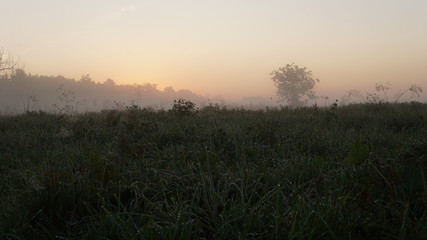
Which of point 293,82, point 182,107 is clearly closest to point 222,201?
point 182,107

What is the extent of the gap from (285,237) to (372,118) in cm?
766

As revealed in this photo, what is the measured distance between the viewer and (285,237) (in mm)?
2025

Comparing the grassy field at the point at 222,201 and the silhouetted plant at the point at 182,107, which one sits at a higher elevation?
the silhouetted plant at the point at 182,107

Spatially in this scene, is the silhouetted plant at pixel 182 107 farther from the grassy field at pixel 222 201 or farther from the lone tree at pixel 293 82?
the lone tree at pixel 293 82

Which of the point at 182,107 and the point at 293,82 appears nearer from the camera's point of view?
the point at 182,107

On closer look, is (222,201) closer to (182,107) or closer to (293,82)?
(182,107)

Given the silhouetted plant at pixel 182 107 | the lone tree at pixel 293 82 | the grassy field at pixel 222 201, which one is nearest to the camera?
the grassy field at pixel 222 201

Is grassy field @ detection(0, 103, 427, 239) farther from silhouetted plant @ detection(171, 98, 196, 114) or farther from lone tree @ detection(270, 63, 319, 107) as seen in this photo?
lone tree @ detection(270, 63, 319, 107)

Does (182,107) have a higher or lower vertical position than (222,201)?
higher

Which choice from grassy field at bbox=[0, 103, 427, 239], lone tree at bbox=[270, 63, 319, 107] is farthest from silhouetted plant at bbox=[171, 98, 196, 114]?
lone tree at bbox=[270, 63, 319, 107]

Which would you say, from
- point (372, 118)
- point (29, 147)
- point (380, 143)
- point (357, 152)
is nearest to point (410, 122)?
point (372, 118)

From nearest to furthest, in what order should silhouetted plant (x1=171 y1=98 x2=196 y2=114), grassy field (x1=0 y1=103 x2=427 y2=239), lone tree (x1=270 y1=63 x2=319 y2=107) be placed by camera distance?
grassy field (x1=0 y1=103 x2=427 y2=239)
silhouetted plant (x1=171 y1=98 x2=196 y2=114)
lone tree (x1=270 y1=63 x2=319 y2=107)

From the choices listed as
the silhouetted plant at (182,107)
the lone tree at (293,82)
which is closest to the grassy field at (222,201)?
the silhouetted plant at (182,107)

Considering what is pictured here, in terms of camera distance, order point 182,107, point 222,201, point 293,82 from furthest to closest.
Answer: point 293,82
point 182,107
point 222,201
